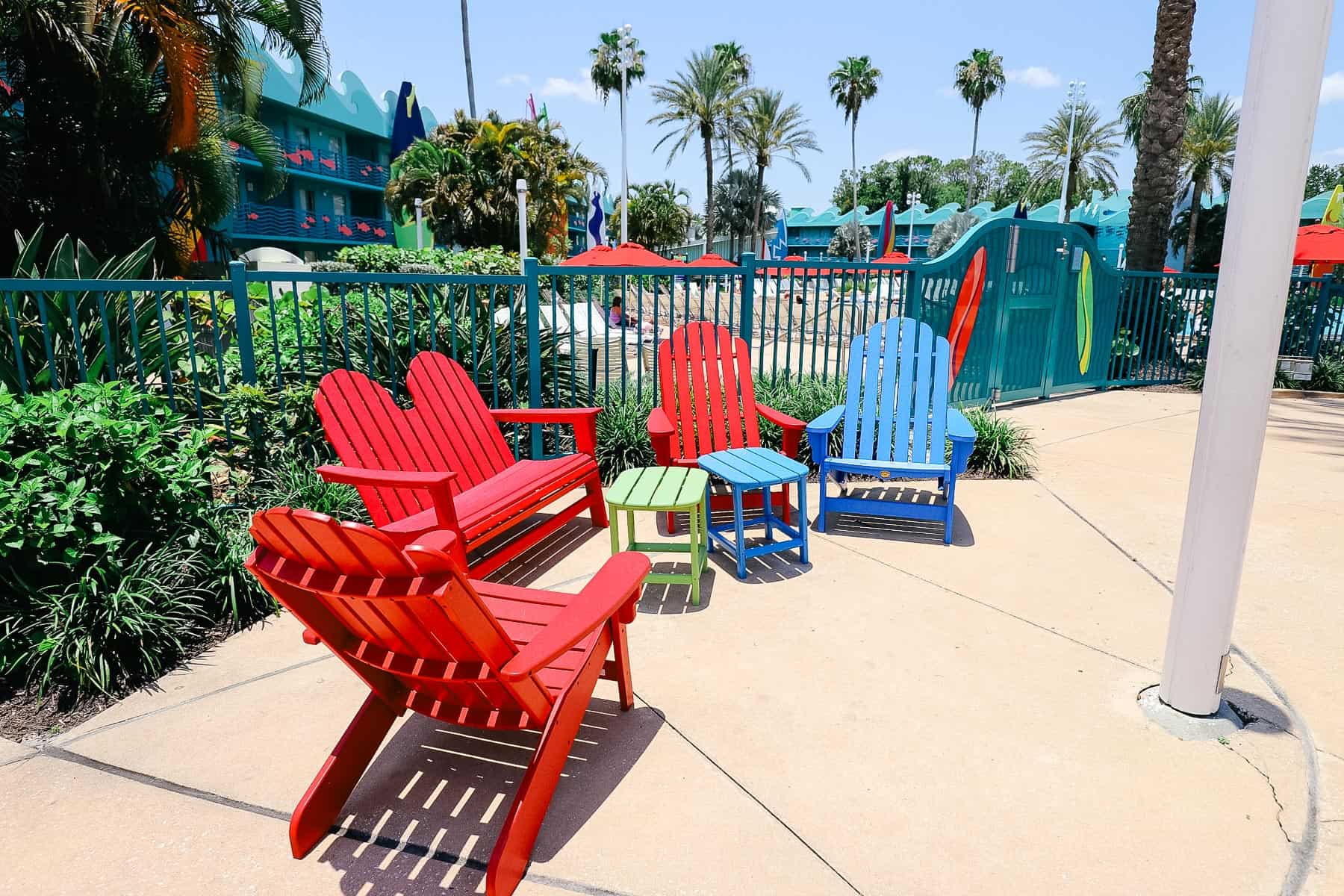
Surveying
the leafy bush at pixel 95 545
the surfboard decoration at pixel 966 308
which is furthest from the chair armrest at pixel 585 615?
the surfboard decoration at pixel 966 308

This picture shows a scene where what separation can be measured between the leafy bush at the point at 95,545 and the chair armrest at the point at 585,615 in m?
1.89

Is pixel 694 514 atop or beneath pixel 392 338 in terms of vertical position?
beneath

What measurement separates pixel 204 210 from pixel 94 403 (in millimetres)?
15153

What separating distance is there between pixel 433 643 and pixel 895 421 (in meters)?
3.60

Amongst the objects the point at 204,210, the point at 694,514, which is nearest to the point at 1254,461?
the point at 694,514

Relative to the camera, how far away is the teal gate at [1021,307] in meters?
7.41

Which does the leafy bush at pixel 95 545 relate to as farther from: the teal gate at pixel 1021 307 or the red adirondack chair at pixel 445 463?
the teal gate at pixel 1021 307

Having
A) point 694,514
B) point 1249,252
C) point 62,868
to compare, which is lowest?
point 62,868

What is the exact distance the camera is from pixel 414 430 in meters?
3.93

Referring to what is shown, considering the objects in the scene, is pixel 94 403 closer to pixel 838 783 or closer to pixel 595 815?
pixel 595 815

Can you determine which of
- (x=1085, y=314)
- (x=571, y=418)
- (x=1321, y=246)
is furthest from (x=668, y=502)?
(x=1321, y=246)

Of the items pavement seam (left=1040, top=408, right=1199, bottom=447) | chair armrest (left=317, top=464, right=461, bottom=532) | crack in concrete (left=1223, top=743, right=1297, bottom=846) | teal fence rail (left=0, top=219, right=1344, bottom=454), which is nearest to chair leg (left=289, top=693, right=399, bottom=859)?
chair armrest (left=317, top=464, right=461, bottom=532)

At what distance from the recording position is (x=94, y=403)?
3283 mm

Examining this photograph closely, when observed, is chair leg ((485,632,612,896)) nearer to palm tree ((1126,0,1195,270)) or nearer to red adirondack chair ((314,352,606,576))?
red adirondack chair ((314,352,606,576))
